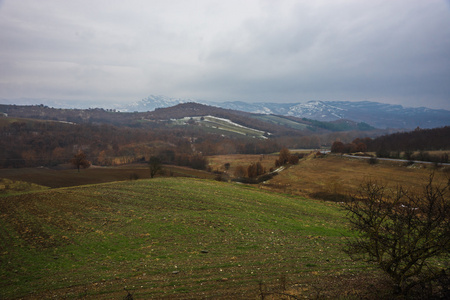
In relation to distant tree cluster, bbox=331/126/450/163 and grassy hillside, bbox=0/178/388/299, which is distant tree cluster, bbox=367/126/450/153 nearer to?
distant tree cluster, bbox=331/126/450/163

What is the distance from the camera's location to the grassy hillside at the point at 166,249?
11672 mm

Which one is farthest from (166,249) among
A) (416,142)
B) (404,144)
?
(416,142)

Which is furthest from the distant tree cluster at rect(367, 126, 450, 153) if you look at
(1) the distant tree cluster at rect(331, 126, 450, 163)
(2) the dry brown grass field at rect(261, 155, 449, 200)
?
(2) the dry brown grass field at rect(261, 155, 449, 200)

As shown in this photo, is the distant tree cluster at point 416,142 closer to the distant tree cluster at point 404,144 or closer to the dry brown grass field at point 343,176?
the distant tree cluster at point 404,144

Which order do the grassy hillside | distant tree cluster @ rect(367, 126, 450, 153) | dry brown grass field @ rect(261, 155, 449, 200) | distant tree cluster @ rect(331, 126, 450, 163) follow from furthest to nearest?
1. distant tree cluster @ rect(367, 126, 450, 153)
2. distant tree cluster @ rect(331, 126, 450, 163)
3. dry brown grass field @ rect(261, 155, 449, 200)
4. the grassy hillside

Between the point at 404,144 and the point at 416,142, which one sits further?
the point at 404,144

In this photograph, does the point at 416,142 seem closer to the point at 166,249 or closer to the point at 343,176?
the point at 343,176

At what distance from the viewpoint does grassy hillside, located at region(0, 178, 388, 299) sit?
11.7m

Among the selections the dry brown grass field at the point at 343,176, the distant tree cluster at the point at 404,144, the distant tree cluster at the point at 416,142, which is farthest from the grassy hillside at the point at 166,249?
the distant tree cluster at the point at 416,142

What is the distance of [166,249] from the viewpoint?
17.0 metres

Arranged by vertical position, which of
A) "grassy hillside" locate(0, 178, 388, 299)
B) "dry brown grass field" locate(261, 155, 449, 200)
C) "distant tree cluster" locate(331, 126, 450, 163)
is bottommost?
"dry brown grass field" locate(261, 155, 449, 200)

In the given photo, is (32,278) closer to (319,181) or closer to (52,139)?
(319,181)

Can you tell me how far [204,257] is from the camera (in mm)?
15469

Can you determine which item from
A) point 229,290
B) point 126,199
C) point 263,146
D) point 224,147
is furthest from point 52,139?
point 229,290
